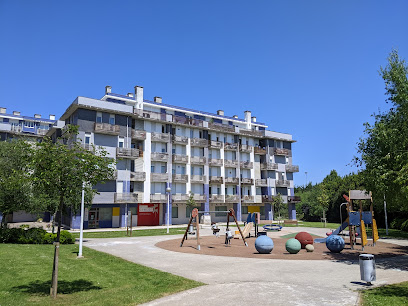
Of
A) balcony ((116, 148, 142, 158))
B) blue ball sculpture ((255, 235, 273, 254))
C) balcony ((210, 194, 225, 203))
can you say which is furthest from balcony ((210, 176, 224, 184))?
blue ball sculpture ((255, 235, 273, 254))

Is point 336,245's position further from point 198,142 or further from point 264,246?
point 198,142

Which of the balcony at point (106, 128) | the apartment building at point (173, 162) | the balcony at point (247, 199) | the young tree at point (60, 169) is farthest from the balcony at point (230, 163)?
the young tree at point (60, 169)

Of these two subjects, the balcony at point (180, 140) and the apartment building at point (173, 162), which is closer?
the apartment building at point (173, 162)

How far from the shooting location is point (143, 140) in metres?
49.7

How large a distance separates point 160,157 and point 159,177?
10.3ft

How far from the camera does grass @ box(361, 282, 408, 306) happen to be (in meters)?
8.73

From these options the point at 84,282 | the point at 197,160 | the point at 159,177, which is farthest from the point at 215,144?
the point at 84,282

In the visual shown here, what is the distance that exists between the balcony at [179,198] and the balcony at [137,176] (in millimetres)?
6203

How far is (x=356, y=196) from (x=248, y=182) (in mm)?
36881

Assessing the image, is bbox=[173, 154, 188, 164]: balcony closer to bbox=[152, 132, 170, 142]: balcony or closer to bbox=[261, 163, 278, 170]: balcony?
bbox=[152, 132, 170, 142]: balcony

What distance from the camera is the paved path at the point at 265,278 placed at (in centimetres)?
901

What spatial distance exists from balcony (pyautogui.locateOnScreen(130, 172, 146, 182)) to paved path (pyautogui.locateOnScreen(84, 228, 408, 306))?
28846mm

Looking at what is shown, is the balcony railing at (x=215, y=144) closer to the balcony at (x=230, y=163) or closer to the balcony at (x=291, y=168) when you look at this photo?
the balcony at (x=230, y=163)

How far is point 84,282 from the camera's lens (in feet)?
37.5
